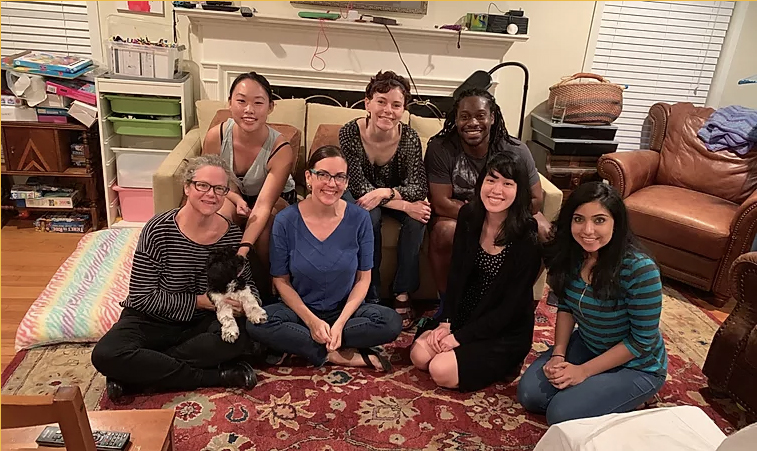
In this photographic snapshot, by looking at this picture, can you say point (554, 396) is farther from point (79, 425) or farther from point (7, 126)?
point (7, 126)

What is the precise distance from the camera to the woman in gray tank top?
2.38 meters

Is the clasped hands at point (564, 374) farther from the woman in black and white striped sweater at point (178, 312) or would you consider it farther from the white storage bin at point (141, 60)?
the white storage bin at point (141, 60)

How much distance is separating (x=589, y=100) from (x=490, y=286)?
1965 mm

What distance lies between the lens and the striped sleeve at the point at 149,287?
202cm

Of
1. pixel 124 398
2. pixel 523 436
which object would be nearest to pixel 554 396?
pixel 523 436

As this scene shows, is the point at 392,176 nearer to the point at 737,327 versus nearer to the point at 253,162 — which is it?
the point at 253,162

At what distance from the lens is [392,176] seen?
2666mm

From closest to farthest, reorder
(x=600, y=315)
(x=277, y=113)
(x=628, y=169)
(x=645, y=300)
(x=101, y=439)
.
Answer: (x=101, y=439)
(x=645, y=300)
(x=600, y=315)
(x=277, y=113)
(x=628, y=169)

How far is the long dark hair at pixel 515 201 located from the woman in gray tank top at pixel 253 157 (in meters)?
0.87

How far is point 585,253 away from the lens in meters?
2.00

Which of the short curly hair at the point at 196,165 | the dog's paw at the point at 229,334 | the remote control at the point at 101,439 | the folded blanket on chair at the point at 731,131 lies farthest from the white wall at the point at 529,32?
the remote control at the point at 101,439

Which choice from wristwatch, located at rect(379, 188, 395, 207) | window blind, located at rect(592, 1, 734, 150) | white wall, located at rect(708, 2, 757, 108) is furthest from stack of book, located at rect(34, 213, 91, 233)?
white wall, located at rect(708, 2, 757, 108)

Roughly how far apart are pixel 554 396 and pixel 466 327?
0.39 m

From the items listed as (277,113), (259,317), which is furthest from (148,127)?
(259,317)
